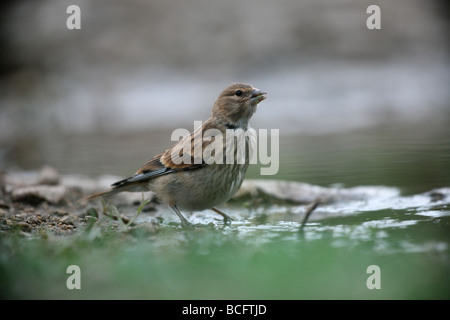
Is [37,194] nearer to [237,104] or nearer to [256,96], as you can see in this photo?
[237,104]

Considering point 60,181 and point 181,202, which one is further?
point 60,181

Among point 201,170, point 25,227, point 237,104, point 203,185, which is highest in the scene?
point 237,104

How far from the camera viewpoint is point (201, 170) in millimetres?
5891

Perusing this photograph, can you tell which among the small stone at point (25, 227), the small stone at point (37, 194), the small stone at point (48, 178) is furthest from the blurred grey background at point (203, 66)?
the small stone at point (25, 227)

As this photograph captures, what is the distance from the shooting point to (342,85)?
1727 centimetres

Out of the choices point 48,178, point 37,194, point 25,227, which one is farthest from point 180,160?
point 48,178

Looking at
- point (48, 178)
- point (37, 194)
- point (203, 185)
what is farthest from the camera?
point (48, 178)

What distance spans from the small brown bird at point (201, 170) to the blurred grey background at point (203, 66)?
6603 mm

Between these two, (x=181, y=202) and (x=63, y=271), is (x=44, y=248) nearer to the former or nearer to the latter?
(x=63, y=271)

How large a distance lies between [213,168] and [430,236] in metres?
2.24

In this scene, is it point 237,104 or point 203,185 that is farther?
point 237,104

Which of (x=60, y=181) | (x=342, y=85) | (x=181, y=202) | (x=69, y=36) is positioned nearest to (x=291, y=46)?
(x=342, y=85)

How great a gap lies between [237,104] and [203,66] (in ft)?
42.4

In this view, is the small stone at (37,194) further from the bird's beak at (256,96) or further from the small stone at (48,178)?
the bird's beak at (256,96)
